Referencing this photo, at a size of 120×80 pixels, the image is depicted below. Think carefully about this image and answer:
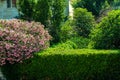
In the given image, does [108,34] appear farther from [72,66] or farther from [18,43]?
[18,43]

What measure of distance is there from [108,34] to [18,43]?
3.19m

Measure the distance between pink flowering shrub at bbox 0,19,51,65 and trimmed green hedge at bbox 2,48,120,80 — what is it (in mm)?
332

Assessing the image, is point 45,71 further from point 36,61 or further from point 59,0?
point 59,0

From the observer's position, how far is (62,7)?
20359mm

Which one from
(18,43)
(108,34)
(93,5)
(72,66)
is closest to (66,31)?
(108,34)

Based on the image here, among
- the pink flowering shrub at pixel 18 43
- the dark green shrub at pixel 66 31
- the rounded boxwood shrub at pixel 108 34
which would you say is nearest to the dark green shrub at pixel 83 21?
the dark green shrub at pixel 66 31

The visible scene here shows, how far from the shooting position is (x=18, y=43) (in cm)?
1410

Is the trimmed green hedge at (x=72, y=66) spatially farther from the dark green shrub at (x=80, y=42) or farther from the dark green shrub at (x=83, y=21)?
the dark green shrub at (x=83, y=21)

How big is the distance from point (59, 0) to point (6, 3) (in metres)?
16.3

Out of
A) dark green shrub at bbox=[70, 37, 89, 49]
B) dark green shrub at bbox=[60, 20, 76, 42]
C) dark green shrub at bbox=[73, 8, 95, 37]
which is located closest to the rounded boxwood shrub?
dark green shrub at bbox=[70, 37, 89, 49]

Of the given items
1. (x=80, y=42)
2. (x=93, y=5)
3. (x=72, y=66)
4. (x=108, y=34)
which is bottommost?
(x=80, y=42)

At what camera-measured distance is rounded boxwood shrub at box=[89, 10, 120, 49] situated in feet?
49.4

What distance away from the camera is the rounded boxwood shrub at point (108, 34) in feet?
49.4

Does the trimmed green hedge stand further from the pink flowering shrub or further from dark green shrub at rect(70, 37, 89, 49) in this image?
dark green shrub at rect(70, 37, 89, 49)
